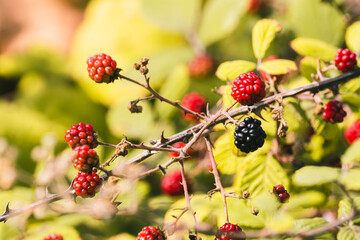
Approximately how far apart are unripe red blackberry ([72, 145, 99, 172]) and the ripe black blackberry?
0.66 ft

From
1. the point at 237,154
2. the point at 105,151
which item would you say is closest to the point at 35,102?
the point at 105,151

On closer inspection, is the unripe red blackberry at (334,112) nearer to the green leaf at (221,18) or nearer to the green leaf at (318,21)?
the green leaf at (318,21)

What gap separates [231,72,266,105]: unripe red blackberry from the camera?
0.57 metres

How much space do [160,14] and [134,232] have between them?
27.7 inches

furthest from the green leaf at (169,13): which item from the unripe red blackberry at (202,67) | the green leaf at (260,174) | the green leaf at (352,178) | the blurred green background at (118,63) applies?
the green leaf at (352,178)

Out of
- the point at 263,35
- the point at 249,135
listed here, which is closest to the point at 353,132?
the point at 263,35

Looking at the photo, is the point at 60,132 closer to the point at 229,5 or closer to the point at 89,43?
the point at 89,43

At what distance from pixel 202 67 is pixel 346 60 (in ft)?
1.95

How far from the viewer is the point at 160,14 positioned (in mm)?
1311

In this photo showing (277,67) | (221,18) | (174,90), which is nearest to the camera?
(277,67)

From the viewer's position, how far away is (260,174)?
73cm

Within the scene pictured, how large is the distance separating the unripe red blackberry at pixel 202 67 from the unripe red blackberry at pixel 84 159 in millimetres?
720

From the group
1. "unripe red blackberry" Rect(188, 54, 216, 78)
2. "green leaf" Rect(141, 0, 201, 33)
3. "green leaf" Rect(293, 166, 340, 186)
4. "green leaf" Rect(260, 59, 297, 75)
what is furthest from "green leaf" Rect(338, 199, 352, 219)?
"green leaf" Rect(141, 0, 201, 33)

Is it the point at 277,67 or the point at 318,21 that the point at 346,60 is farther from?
the point at 318,21
